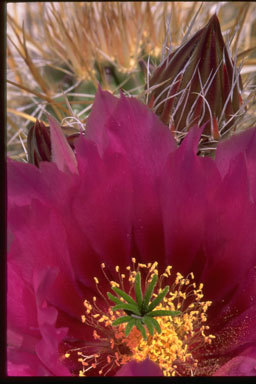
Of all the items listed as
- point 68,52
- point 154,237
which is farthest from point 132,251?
point 68,52

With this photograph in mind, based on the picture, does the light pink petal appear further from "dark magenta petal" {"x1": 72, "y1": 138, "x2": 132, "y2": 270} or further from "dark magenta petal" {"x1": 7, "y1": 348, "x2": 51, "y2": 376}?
"dark magenta petal" {"x1": 7, "y1": 348, "x2": 51, "y2": 376}

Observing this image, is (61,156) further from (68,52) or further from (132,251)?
(68,52)

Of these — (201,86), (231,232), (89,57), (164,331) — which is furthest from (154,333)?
(89,57)

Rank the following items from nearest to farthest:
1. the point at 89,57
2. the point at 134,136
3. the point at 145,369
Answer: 1. the point at 145,369
2. the point at 134,136
3. the point at 89,57

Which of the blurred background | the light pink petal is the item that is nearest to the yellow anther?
the light pink petal

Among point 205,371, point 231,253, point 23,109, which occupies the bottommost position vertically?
point 205,371

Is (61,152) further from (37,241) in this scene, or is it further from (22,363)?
(22,363)

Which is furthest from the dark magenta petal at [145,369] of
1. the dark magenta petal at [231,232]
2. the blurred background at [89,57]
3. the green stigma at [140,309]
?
the blurred background at [89,57]
